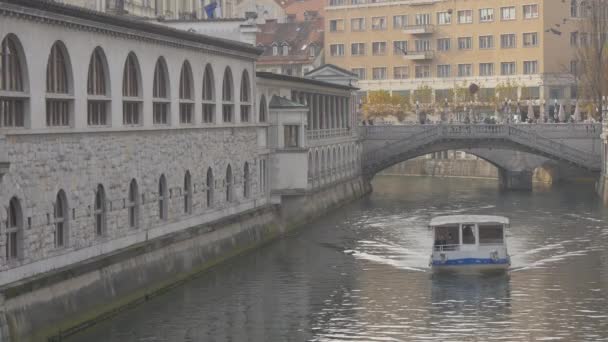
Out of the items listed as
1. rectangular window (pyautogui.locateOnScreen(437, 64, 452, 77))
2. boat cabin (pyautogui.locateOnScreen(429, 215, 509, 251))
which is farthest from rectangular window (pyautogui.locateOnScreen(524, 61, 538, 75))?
boat cabin (pyautogui.locateOnScreen(429, 215, 509, 251))

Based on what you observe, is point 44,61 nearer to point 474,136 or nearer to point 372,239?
point 372,239

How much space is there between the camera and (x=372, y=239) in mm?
80125

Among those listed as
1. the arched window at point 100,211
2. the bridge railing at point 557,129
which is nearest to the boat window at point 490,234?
the arched window at point 100,211

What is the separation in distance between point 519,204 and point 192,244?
46.4 metres

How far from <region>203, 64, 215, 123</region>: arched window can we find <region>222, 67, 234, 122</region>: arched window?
2318 mm

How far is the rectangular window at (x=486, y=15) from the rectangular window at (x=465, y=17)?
3.90ft

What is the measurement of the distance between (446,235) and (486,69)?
353 feet

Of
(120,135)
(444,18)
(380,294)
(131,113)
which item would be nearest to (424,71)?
(444,18)

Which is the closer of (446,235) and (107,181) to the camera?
(107,181)

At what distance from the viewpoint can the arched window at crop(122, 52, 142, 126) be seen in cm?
5588

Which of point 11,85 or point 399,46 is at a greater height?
point 399,46

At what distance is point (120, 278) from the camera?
52188 mm

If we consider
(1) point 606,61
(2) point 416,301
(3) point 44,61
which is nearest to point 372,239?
(2) point 416,301

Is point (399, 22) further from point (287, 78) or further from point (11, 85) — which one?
point (11, 85)
